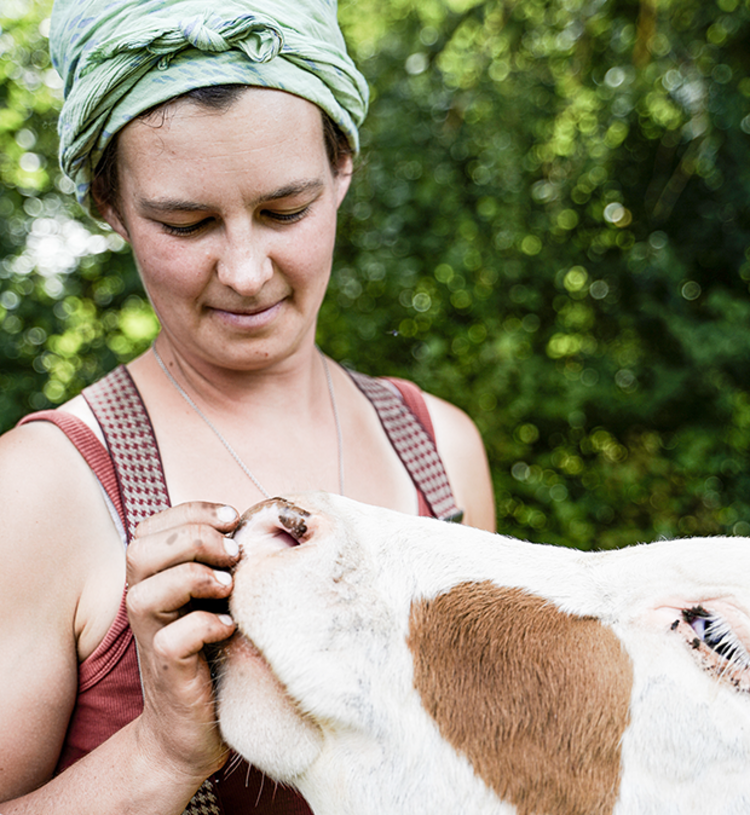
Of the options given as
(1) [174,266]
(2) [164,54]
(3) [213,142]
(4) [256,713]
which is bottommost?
(4) [256,713]

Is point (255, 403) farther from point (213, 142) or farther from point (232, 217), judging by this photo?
point (213, 142)

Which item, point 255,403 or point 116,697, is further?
point 255,403

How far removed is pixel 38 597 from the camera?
135 cm

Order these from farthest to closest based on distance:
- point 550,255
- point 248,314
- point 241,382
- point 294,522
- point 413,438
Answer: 1. point 550,255
2. point 413,438
3. point 241,382
4. point 248,314
5. point 294,522

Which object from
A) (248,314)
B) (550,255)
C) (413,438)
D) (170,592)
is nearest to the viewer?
(170,592)

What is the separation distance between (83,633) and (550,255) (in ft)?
12.0

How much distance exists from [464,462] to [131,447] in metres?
0.94

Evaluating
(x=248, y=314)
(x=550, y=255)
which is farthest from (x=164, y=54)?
(x=550, y=255)

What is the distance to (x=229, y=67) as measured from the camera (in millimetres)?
1397

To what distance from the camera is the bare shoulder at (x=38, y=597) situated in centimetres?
133

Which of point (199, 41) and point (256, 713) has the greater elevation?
point (199, 41)

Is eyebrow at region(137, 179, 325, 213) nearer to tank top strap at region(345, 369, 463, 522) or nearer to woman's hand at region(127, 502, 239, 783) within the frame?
woman's hand at region(127, 502, 239, 783)

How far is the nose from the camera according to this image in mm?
1477

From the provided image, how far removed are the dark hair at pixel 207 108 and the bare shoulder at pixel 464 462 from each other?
749mm
